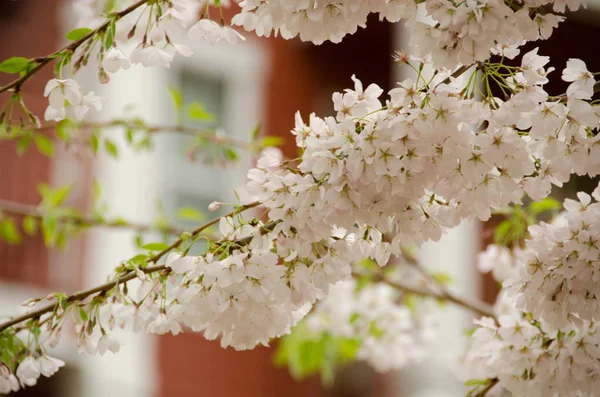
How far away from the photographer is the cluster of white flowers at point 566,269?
146 centimetres

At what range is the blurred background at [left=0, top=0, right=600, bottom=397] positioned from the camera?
6.23 m

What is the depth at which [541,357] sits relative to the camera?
5.27 feet

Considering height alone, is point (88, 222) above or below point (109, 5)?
below

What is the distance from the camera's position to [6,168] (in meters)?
6.26

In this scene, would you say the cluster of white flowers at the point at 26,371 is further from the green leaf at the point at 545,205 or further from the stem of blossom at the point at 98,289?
the green leaf at the point at 545,205

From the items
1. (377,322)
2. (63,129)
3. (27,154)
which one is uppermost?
(63,129)

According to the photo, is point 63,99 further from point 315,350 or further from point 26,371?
point 315,350

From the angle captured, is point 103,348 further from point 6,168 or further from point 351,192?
point 6,168

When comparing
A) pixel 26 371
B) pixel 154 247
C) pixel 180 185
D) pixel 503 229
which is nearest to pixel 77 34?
pixel 154 247

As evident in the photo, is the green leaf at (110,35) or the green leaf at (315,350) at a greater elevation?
the green leaf at (110,35)

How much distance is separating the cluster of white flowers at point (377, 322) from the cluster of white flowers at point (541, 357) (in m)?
1.20

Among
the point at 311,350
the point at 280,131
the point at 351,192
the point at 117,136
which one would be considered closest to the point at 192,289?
the point at 351,192

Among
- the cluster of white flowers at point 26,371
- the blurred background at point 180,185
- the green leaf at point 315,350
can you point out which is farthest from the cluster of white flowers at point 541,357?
the blurred background at point 180,185

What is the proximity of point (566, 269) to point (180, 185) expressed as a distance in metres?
5.65
